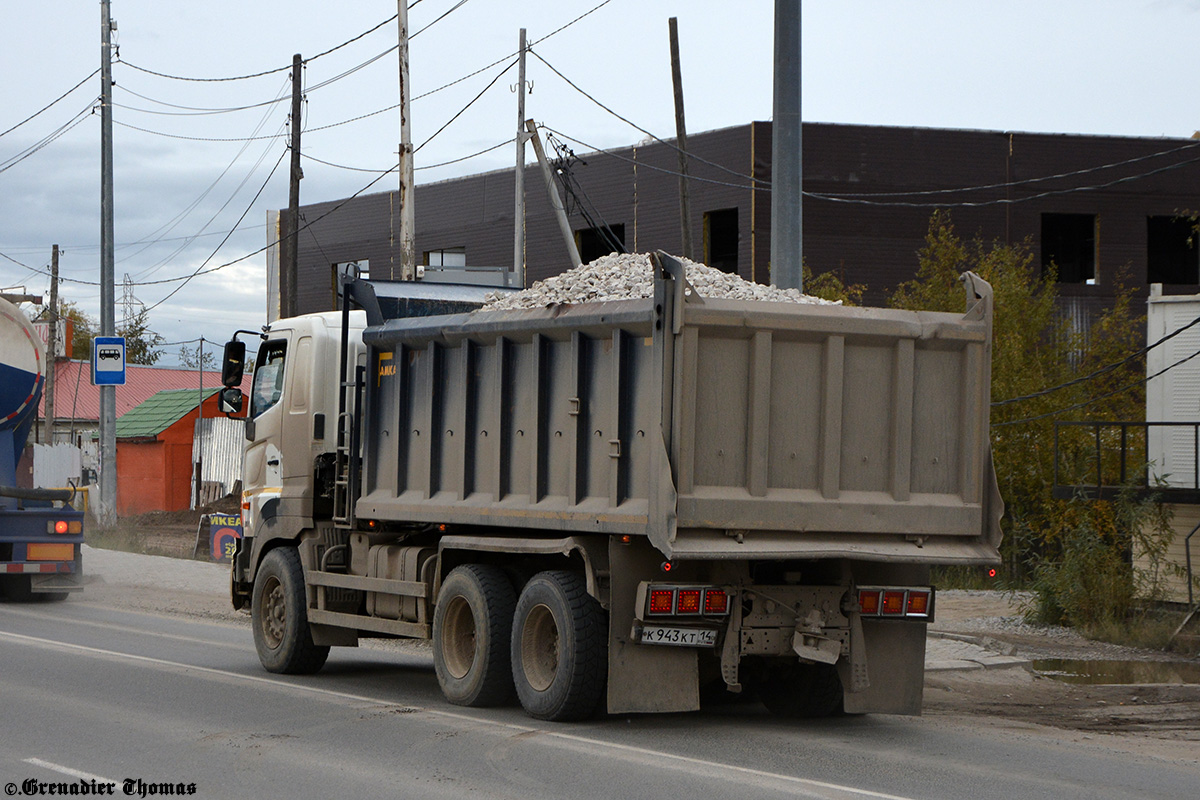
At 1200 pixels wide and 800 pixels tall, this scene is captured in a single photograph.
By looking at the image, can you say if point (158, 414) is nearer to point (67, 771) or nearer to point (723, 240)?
point (723, 240)

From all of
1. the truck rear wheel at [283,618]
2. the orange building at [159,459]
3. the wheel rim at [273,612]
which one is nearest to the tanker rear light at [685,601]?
the truck rear wheel at [283,618]

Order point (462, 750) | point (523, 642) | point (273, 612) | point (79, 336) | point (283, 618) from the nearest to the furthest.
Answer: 1. point (462, 750)
2. point (523, 642)
3. point (283, 618)
4. point (273, 612)
5. point (79, 336)

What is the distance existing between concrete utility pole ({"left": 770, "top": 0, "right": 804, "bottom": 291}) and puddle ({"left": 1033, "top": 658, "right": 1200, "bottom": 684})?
465 centimetres

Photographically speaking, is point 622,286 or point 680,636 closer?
Result: point 680,636

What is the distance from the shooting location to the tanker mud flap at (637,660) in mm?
9008

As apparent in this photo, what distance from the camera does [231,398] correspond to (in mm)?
13641

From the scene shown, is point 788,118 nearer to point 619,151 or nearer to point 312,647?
point 312,647

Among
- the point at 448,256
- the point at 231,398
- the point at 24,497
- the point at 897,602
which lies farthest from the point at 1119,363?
the point at 448,256

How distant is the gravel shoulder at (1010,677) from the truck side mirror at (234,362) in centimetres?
408

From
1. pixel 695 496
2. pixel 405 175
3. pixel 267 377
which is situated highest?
pixel 405 175

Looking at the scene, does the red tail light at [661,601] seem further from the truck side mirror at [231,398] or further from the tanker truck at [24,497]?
the tanker truck at [24,497]

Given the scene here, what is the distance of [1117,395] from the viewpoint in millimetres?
23703

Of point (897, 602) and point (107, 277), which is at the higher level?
point (107, 277)

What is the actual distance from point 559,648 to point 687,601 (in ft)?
3.37
